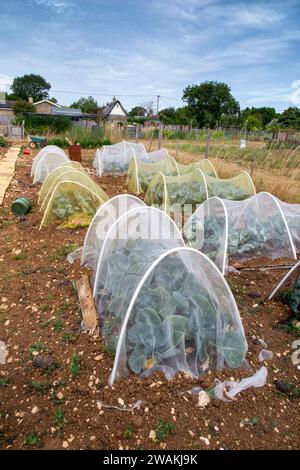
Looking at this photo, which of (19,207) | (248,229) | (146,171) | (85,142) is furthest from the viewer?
(85,142)

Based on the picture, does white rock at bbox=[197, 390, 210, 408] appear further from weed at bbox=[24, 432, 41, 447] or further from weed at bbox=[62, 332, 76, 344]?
weed at bbox=[62, 332, 76, 344]

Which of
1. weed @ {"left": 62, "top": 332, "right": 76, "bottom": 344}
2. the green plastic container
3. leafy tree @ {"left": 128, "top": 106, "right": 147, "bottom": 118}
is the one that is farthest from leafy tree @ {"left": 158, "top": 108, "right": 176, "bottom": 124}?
weed @ {"left": 62, "top": 332, "right": 76, "bottom": 344}

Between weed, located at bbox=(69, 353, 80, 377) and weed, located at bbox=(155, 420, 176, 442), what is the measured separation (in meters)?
0.84

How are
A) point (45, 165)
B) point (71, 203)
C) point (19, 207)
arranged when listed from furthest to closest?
point (45, 165) → point (19, 207) → point (71, 203)

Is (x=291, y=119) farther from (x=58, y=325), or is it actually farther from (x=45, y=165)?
(x=58, y=325)

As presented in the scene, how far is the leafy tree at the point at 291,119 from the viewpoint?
33.0 m

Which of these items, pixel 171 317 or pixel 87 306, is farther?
pixel 87 306

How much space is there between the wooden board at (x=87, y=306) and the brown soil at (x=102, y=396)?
14 centimetres

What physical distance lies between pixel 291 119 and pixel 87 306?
4072 cm

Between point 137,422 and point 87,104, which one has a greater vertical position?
point 87,104

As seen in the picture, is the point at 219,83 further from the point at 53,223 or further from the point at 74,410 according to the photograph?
the point at 74,410

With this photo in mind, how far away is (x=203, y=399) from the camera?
2.36 metres

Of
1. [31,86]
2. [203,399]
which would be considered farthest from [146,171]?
[31,86]

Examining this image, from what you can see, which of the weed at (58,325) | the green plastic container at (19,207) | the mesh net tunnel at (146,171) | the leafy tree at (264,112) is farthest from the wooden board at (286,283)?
the leafy tree at (264,112)
